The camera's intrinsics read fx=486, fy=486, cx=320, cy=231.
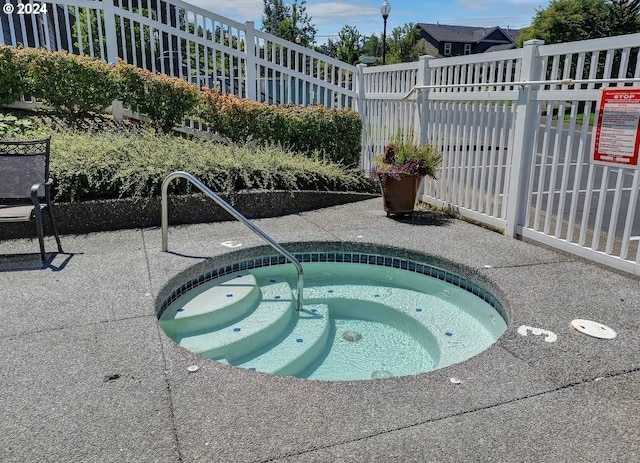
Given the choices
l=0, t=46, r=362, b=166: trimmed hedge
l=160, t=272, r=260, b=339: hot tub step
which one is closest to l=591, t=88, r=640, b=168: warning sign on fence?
l=160, t=272, r=260, b=339: hot tub step

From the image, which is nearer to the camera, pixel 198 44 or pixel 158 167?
pixel 158 167

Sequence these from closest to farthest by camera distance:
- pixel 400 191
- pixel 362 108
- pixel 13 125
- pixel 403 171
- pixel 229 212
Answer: pixel 229 212
pixel 403 171
pixel 400 191
pixel 13 125
pixel 362 108

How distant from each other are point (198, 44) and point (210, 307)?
6229 mm

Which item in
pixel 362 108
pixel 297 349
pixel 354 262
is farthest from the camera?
pixel 362 108

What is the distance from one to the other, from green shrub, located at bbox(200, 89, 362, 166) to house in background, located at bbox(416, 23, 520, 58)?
58.0m

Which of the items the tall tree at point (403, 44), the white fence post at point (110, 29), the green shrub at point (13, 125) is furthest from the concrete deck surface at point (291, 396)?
the tall tree at point (403, 44)

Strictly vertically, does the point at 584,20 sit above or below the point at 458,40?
below

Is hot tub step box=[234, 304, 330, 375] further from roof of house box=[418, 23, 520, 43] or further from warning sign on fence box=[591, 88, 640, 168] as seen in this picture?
roof of house box=[418, 23, 520, 43]

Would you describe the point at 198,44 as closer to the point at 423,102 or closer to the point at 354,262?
the point at 423,102

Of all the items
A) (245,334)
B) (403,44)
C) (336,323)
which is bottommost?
(336,323)

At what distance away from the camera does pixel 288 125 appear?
7715 millimetres

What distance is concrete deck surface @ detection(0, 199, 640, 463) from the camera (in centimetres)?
202

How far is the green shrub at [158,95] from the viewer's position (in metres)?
7.57

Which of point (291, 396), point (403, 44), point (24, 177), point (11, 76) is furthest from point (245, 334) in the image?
point (403, 44)
